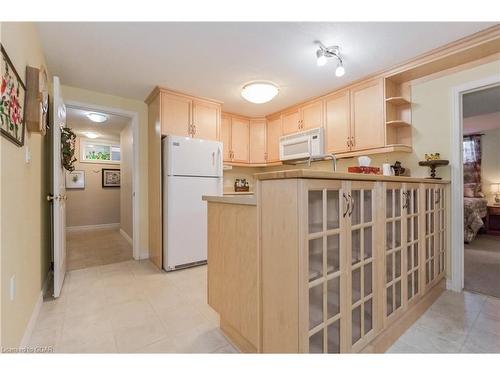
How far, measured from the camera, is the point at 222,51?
2.13 m

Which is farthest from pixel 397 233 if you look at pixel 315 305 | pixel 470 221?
pixel 470 221

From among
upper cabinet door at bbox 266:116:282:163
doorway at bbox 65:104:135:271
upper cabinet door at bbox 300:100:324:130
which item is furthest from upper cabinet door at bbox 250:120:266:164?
doorway at bbox 65:104:135:271

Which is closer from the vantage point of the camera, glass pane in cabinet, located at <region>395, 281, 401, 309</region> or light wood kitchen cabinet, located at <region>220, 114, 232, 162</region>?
glass pane in cabinet, located at <region>395, 281, 401, 309</region>

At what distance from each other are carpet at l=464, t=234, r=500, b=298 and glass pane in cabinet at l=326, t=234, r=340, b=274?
2.09 metres

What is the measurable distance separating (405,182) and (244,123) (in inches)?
112

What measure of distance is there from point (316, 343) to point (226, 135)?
3213 millimetres

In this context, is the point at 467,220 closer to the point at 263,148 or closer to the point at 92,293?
the point at 263,148

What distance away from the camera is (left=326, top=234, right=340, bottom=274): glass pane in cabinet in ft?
3.66

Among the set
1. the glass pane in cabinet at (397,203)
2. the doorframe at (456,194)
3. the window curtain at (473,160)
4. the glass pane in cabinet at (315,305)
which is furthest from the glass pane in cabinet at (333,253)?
the window curtain at (473,160)

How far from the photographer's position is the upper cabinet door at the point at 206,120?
3170 mm

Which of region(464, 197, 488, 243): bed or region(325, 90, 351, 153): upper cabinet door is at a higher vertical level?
region(325, 90, 351, 153): upper cabinet door

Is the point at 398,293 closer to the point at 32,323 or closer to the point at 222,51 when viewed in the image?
the point at 222,51

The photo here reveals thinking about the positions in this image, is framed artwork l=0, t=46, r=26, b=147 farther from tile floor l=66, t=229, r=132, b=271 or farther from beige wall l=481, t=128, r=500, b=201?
beige wall l=481, t=128, r=500, b=201

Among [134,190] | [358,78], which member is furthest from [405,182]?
[134,190]
